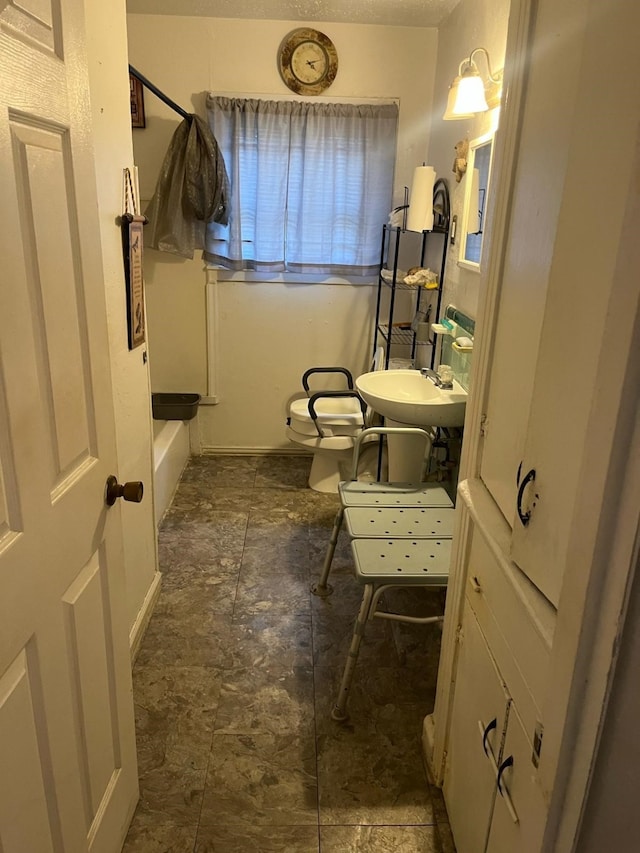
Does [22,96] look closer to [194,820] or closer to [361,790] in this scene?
[194,820]

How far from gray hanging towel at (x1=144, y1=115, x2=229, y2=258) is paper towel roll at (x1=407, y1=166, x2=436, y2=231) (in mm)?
1123

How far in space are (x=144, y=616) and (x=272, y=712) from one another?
2.11ft

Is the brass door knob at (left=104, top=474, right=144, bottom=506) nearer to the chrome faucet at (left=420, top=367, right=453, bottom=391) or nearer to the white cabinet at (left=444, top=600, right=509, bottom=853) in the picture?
the white cabinet at (left=444, top=600, right=509, bottom=853)

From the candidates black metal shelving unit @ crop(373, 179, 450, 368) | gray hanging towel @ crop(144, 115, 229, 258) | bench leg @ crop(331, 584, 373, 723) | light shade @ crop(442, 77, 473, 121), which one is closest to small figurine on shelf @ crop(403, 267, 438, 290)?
black metal shelving unit @ crop(373, 179, 450, 368)

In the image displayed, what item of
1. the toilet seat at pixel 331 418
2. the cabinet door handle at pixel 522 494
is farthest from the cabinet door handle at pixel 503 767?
the toilet seat at pixel 331 418

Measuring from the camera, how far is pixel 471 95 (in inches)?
84.7

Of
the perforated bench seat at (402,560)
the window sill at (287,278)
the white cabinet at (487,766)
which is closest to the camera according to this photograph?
the white cabinet at (487,766)

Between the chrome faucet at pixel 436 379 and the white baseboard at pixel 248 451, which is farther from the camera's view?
the white baseboard at pixel 248 451

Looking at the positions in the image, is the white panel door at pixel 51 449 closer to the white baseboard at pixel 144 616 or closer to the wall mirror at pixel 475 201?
the white baseboard at pixel 144 616

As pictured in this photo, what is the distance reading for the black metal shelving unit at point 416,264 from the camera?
291 cm

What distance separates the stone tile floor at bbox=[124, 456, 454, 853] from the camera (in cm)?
156

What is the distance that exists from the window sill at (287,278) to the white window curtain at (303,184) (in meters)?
0.04

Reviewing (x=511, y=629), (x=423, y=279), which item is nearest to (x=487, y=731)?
(x=511, y=629)

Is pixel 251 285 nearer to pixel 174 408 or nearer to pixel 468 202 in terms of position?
pixel 174 408
